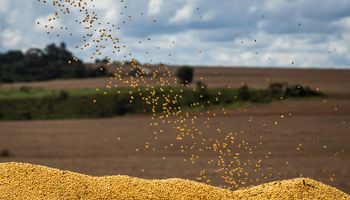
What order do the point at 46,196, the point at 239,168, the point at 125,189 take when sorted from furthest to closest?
the point at 239,168
the point at 125,189
the point at 46,196

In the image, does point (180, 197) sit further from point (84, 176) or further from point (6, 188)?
point (6, 188)

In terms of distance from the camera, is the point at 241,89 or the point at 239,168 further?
the point at 241,89

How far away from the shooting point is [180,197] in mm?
8836

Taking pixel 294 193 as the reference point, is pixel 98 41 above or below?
above

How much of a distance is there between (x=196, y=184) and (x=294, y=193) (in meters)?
1.33

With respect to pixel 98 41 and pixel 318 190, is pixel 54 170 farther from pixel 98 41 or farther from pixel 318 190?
pixel 318 190

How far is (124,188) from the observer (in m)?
9.02

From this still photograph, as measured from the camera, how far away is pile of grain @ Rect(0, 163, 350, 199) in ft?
28.7

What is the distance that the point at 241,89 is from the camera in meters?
30.9

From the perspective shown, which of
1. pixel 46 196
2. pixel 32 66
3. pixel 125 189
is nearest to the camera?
pixel 46 196

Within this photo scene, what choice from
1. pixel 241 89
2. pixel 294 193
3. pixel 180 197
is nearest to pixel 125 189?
pixel 180 197

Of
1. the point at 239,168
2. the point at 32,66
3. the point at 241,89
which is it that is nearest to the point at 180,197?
the point at 239,168

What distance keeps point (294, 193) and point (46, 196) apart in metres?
3.22

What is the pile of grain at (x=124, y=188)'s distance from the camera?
28.7 ft
